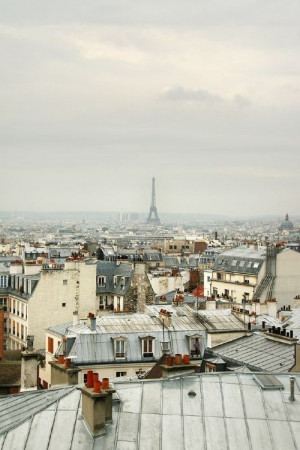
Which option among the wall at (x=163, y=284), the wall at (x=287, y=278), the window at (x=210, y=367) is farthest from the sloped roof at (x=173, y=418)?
the wall at (x=287, y=278)

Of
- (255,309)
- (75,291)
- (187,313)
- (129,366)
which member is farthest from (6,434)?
(75,291)

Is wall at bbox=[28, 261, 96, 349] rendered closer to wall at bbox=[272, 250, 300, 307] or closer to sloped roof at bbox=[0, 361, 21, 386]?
sloped roof at bbox=[0, 361, 21, 386]

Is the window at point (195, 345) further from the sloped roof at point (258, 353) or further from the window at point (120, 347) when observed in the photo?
the sloped roof at point (258, 353)

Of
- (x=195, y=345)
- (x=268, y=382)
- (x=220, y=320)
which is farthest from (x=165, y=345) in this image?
(x=268, y=382)

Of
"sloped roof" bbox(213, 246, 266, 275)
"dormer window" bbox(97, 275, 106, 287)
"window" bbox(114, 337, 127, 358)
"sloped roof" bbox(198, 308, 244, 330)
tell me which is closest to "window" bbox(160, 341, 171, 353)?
"window" bbox(114, 337, 127, 358)

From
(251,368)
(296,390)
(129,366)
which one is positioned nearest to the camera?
(296,390)

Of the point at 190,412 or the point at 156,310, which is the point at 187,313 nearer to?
the point at 156,310
